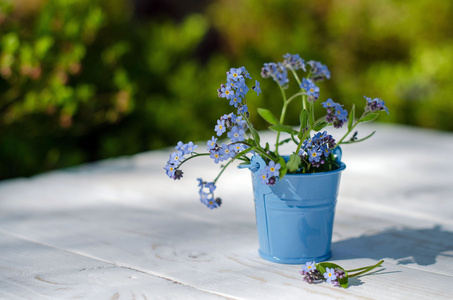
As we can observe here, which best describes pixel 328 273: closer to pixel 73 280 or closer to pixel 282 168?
pixel 282 168

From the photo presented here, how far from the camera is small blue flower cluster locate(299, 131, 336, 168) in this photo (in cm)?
99

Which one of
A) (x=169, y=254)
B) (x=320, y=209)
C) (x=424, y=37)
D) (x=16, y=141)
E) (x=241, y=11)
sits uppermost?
(x=241, y=11)

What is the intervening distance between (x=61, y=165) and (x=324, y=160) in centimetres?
199

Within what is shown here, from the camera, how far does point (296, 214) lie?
1034 mm

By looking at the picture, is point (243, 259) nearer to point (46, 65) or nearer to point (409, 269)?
point (409, 269)

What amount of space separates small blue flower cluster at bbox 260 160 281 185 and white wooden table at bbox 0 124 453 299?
18 centimetres

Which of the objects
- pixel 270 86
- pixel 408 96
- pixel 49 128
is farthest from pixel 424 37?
pixel 49 128

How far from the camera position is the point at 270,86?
3.62 meters

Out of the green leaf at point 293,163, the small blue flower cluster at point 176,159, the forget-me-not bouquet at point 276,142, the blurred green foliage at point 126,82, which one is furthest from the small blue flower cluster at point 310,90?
the blurred green foliage at point 126,82

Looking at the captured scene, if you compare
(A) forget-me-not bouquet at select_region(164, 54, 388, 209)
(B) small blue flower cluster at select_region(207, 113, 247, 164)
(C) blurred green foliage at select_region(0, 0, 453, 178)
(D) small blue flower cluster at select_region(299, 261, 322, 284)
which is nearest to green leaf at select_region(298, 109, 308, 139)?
(A) forget-me-not bouquet at select_region(164, 54, 388, 209)

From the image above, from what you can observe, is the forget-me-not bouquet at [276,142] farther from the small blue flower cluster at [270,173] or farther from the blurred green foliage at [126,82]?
the blurred green foliage at [126,82]

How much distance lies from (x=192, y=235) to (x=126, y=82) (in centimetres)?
163

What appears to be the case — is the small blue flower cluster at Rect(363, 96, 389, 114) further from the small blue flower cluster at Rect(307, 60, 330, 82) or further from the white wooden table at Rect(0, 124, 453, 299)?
the white wooden table at Rect(0, 124, 453, 299)

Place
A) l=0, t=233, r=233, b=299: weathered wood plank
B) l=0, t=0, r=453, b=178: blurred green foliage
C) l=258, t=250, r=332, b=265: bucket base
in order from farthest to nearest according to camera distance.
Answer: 1. l=0, t=0, r=453, b=178: blurred green foliage
2. l=258, t=250, r=332, b=265: bucket base
3. l=0, t=233, r=233, b=299: weathered wood plank
